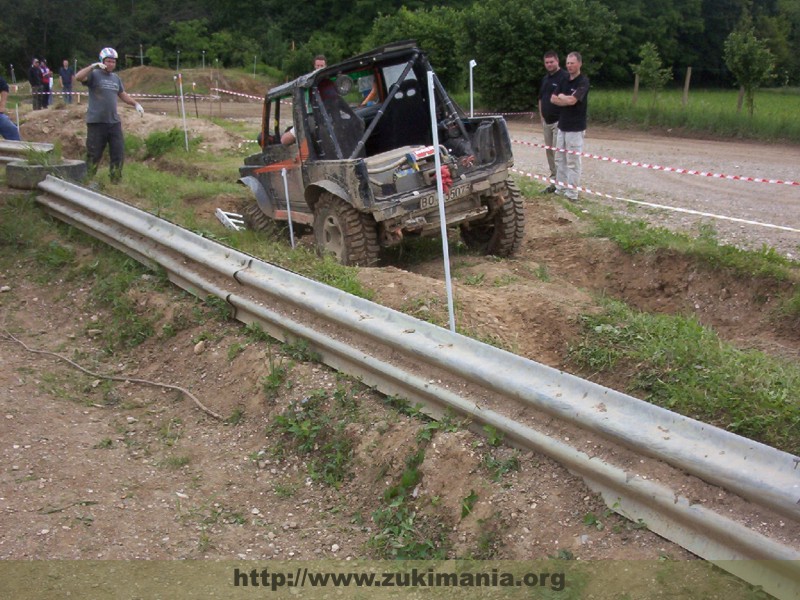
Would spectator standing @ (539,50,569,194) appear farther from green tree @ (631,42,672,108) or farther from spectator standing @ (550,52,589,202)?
green tree @ (631,42,672,108)

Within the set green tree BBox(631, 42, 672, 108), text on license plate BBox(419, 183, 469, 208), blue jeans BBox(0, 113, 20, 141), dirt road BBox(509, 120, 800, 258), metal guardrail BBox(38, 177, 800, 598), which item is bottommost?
dirt road BBox(509, 120, 800, 258)

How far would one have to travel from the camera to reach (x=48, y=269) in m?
8.24

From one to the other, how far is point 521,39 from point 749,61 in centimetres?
1079

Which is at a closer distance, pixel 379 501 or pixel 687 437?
pixel 687 437

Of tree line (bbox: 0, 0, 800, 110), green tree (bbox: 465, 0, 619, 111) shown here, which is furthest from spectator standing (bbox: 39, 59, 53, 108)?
green tree (bbox: 465, 0, 619, 111)

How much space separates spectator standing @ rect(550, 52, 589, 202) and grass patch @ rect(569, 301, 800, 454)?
6.20 m

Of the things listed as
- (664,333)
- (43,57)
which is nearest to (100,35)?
(43,57)

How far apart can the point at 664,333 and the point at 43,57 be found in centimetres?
5797

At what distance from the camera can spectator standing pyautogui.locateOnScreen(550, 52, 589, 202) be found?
39.2 feet

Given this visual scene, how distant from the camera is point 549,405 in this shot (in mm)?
3967

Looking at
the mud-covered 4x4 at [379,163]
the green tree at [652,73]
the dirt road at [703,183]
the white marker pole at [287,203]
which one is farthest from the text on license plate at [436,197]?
the green tree at [652,73]

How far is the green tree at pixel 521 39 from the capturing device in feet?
99.5

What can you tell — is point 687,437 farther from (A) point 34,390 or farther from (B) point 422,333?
(A) point 34,390

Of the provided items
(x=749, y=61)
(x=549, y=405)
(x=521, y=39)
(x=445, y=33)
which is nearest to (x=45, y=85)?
(x=445, y=33)
